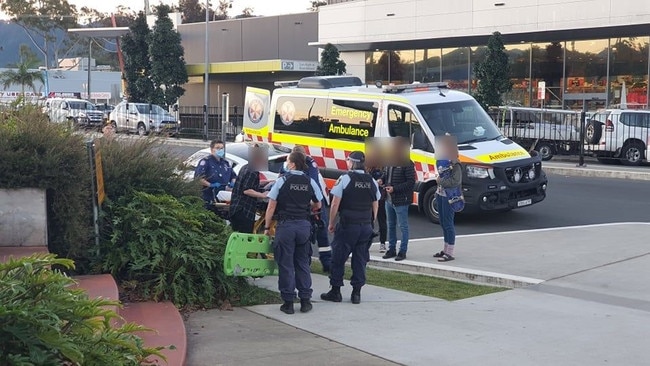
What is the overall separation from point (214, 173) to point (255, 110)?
638 cm

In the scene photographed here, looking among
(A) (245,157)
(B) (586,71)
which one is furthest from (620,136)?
(A) (245,157)

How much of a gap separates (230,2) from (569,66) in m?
61.0

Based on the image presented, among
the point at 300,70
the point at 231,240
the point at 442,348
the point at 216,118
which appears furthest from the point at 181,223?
the point at 300,70

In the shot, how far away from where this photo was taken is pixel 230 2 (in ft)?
293

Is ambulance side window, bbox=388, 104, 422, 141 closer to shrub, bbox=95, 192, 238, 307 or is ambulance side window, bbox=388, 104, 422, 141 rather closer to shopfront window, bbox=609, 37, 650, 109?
Answer: shrub, bbox=95, 192, 238, 307

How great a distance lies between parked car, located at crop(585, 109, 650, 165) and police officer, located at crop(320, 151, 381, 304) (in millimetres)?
17356

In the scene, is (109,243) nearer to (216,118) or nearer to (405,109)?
(405,109)

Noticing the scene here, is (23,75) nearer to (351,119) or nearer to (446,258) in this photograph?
(351,119)

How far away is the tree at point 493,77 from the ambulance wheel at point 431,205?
18.4m

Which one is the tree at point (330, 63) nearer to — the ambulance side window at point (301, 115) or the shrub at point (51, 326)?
the ambulance side window at point (301, 115)

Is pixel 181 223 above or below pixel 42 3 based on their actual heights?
below

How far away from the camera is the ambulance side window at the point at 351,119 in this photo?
14.5 m

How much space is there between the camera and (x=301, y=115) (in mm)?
15883

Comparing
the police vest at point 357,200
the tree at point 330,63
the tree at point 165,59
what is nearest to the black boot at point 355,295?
the police vest at point 357,200
